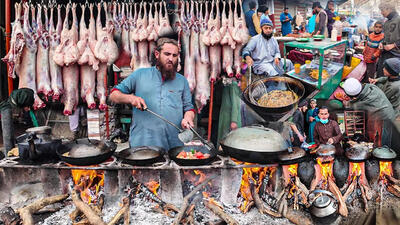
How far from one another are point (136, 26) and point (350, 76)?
3.48 m

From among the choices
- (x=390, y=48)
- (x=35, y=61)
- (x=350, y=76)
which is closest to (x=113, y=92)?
(x=35, y=61)

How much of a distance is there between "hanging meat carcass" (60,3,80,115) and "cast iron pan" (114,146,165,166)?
1.77 m

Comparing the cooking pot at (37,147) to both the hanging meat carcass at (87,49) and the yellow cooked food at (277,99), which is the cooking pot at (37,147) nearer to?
the hanging meat carcass at (87,49)

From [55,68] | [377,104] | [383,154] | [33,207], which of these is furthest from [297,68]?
[33,207]

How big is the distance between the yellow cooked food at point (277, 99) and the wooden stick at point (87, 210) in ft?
8.48

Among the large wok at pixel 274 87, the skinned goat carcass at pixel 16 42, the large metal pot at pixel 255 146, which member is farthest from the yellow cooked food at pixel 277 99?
the skinned goat carcass at pixel 16 42

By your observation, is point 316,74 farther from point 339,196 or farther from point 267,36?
point 339,196

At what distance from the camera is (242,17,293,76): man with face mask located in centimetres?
501

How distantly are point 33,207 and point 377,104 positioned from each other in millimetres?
4870

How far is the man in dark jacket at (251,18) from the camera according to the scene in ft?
17.2

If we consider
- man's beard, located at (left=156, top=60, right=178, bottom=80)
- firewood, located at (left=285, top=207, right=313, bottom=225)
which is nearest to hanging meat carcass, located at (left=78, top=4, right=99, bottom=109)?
man's beard, located at (left=156, top=60, right=178, bottom=80)

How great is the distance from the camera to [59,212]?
3.87 meters

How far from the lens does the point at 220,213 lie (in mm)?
3619

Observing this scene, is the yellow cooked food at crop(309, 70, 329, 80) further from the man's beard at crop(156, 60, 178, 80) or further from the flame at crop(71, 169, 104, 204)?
the flame at crop(71, 169, 104, 204)
